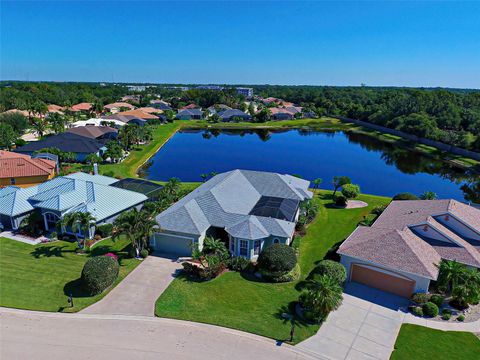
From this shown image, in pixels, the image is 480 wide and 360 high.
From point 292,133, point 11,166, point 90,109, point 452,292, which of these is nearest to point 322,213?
point 452,292

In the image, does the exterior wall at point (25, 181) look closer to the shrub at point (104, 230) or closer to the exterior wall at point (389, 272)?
the shrub at point (104, 230)

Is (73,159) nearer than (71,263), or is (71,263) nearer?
(71,263)

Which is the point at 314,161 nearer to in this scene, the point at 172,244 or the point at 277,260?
the point at 172,244


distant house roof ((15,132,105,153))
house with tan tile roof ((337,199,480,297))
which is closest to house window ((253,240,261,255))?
house with tan tile roof ((337,199,480,297))

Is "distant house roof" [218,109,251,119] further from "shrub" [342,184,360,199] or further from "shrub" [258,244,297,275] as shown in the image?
"shrub" [258,244,297,275]

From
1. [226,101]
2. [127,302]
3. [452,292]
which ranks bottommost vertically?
[127,302]

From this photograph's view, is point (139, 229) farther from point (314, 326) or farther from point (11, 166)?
point (11, 166)

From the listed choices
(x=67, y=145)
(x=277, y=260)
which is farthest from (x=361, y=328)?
(x=67, y=145)
